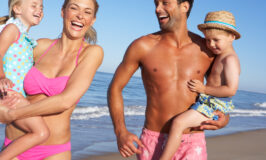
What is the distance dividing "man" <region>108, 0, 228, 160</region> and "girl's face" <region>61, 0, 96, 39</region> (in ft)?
1.62

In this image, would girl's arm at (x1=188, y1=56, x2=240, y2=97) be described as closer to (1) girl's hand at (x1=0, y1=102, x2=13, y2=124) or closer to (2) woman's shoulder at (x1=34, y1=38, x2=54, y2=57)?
(2) woman's shoulder at (x1=34, y1=38, x2=54, y2=57)

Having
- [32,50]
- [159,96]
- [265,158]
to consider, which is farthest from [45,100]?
[265,158]

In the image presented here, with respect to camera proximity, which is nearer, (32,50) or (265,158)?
(32,50)

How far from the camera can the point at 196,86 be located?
2.94 metres

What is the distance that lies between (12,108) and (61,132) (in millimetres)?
502

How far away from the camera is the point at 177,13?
3072mm

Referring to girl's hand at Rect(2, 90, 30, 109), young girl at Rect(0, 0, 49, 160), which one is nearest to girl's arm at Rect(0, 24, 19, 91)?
young girl at Rect(0, 0, 49, 160)

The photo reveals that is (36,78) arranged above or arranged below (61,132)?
above

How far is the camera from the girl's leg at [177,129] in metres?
2.91

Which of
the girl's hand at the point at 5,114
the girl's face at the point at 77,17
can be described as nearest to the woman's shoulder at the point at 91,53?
the girl's face at the point at 77,17

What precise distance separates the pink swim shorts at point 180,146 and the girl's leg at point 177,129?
11cm

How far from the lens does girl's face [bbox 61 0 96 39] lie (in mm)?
2814

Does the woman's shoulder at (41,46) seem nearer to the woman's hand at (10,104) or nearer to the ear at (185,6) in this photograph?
the woman's hand at (10,104)

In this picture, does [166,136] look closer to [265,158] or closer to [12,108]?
[12,108]
